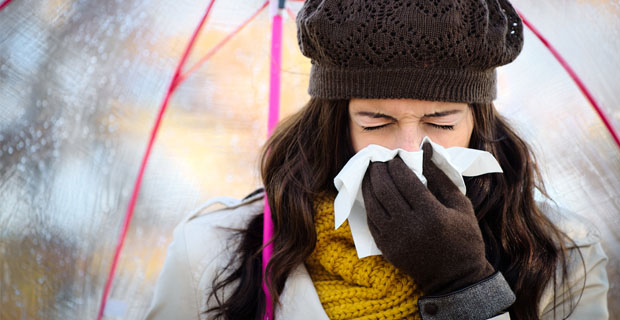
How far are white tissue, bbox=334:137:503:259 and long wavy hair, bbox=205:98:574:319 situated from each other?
7.6 inches

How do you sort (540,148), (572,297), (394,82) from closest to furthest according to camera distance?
(394,82), (572,297), (540,148)

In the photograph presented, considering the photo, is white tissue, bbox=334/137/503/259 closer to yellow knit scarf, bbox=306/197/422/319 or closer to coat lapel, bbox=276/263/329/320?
yellow knit scarf, bbox=306/197/422/319

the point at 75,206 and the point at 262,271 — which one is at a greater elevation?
the point at 75,206

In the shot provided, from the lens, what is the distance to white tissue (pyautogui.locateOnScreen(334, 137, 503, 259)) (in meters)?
1.81

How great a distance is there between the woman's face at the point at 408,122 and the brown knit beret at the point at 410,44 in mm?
43

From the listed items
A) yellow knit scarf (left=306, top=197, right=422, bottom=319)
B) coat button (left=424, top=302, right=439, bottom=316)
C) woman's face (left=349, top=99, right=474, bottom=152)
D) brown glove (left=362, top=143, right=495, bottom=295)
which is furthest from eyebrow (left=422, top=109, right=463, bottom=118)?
coat button (left=424, top=302, right=439, bottom=316)

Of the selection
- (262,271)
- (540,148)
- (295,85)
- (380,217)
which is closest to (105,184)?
(262,271)

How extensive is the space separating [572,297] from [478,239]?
0.52 metres

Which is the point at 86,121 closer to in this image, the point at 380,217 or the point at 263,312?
the point at 263,312

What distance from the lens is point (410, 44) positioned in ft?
5.83

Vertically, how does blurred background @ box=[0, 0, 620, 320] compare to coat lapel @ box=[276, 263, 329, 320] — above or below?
above

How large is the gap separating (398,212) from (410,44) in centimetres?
50

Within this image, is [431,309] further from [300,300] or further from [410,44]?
[410,44]

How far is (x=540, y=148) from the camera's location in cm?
234
